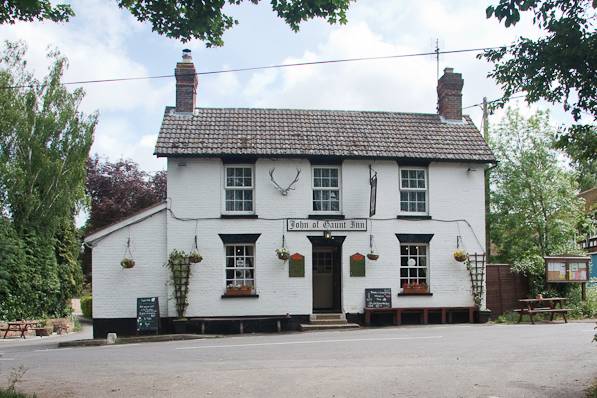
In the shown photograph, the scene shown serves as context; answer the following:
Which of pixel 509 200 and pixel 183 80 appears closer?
pixel 183 80

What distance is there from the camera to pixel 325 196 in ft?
69.1

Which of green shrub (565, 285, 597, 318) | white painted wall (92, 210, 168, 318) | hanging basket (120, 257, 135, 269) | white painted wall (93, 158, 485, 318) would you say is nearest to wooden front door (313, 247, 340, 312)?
white painted wall (93, 158, 485, 318)

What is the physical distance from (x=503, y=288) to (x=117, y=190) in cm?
2472

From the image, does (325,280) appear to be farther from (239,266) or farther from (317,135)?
(317,135)

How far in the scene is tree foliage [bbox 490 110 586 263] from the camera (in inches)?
1188

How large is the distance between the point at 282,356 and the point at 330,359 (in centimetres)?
121

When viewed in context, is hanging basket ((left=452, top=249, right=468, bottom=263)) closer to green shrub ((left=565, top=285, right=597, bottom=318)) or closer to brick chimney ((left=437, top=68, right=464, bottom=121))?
green shrub ((left=565, top=285, right=597, bottom=318))

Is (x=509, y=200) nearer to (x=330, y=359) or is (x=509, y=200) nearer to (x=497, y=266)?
(x=497, y=266)

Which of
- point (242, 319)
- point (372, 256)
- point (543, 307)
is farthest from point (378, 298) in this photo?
point (543, 307)

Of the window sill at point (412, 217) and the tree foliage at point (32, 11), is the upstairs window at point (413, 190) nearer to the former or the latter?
the window sill at point (412, 217)

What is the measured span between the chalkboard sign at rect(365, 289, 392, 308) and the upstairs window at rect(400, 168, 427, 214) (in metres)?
2.90

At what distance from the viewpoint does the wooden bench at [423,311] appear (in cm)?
2047

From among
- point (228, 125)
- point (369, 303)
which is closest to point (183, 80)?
point (228, 125)

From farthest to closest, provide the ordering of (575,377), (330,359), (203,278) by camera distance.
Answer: (203,278)
(330,359)
(575,377)
